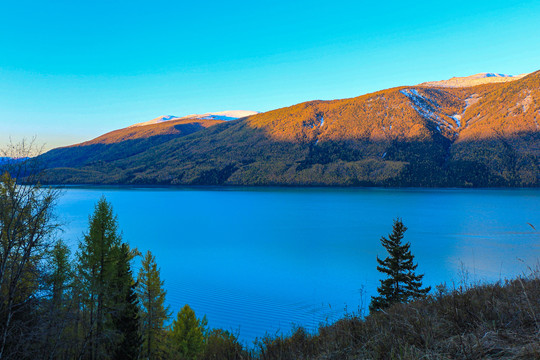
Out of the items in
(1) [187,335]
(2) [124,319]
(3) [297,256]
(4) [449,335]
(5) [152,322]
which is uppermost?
(4) [449,335]

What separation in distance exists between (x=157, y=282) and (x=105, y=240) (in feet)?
12.9

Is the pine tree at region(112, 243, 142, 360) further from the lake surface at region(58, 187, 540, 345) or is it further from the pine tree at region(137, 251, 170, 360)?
the lake surface at region(58, 187, 540, 345)

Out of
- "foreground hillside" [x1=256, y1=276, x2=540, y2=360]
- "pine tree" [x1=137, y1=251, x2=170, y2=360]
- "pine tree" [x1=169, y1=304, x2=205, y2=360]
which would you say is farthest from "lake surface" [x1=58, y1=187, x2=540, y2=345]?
"pine tree" [x1=137, y1=251, x2=170, y2=360]

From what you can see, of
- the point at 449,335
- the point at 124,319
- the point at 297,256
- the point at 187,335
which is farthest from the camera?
the point at 297,256

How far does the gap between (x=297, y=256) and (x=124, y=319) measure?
33713 mm

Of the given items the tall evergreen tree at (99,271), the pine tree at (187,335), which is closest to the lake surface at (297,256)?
the pine tree at (187,335)

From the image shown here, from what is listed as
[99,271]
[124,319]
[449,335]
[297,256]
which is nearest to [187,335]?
[124,319]

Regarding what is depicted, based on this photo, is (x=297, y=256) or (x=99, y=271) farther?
(x=297, y=256)

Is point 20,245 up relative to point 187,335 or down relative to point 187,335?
up

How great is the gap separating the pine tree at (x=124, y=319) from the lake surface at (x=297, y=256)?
207 inches

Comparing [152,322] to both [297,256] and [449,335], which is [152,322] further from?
[297,256]

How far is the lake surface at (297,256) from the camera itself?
93.6ft

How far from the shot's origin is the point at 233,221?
84.9 m

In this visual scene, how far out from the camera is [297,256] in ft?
160
